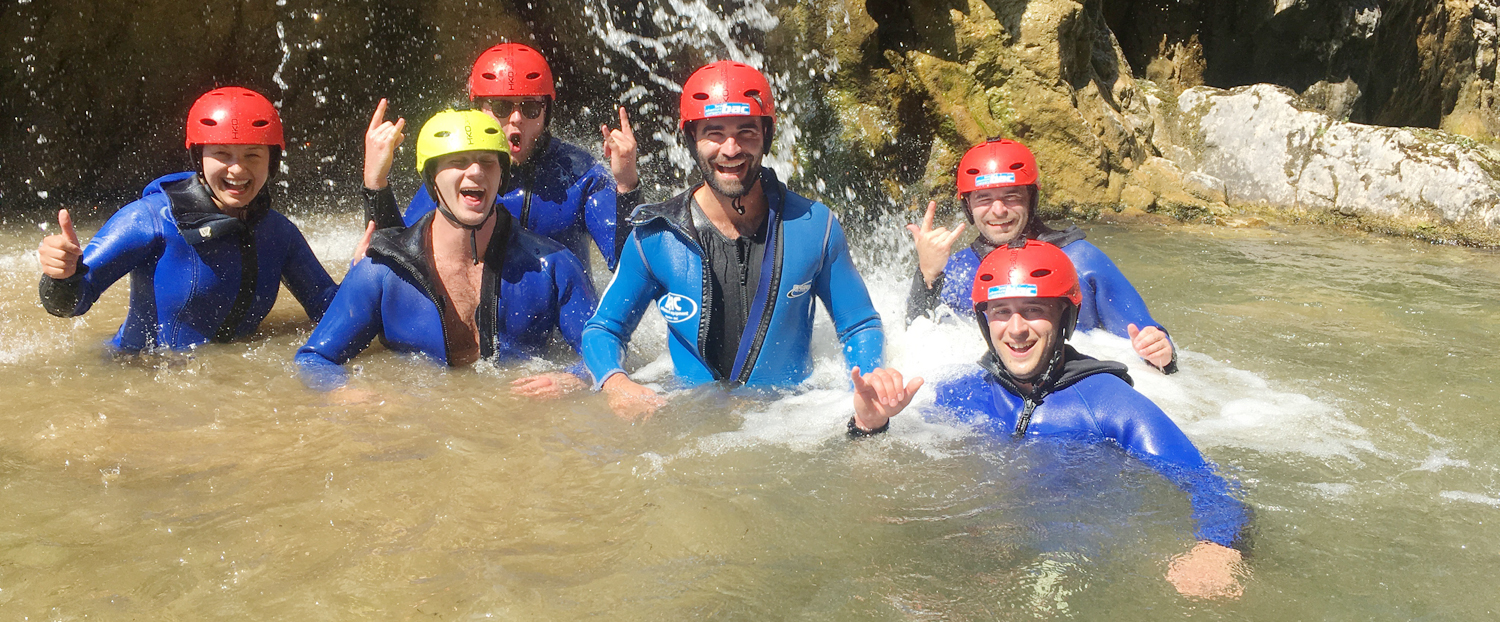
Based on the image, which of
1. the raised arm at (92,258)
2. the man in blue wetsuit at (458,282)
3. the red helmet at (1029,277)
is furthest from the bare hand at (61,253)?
the red helmet at (1029,277)

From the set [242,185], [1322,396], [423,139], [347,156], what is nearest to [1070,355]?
[1322,396]

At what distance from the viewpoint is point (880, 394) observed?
3375 mm

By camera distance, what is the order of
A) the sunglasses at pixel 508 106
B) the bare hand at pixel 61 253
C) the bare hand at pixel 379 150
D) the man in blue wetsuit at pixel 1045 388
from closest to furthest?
the man in blue wetsuit at pixel 1045 388, the bare hand at pixel 61 253, the bare hand at pixel 379 150, the sunglasses at pixel 508 106

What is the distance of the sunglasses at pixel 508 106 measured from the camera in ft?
17.4

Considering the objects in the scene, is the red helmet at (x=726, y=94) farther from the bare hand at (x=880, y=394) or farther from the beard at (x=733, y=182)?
the bare hand at (x=880, y=394)

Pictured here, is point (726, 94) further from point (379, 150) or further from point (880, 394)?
point (379, 150)

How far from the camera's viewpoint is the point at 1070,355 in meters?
3.78

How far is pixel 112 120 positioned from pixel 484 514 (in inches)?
316

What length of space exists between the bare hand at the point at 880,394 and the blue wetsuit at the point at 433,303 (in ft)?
5.53

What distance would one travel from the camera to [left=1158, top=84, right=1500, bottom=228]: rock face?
9031mm

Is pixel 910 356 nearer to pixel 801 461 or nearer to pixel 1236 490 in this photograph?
pixel 801 461

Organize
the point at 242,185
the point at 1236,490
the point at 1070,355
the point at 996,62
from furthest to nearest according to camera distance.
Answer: the point at 996,62 < the point at 242,185 < the point at 1070,355 < the point at 1236,490

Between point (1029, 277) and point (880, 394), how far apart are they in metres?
0.65

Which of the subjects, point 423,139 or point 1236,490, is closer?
point 1236,490
